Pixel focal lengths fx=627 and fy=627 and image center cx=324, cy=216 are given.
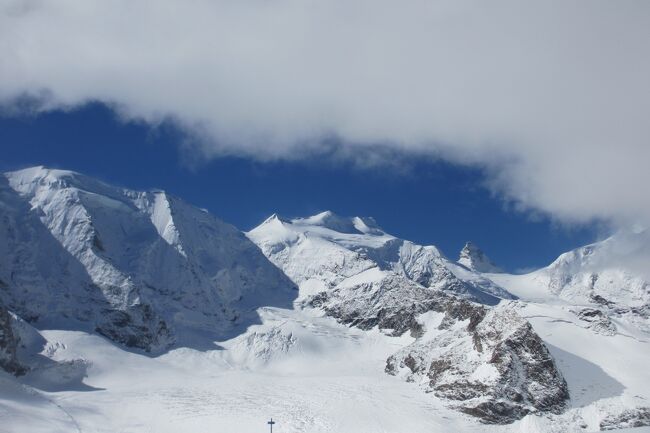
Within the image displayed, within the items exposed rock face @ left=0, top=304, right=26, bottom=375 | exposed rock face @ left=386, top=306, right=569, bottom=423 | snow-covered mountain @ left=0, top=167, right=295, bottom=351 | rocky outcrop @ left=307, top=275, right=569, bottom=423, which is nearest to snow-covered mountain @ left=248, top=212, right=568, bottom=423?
exposed rock face @ left=386, top=306, right=569, bottom=423

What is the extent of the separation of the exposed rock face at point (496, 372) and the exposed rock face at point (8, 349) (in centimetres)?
5812

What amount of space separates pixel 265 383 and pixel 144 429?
98.7 ft

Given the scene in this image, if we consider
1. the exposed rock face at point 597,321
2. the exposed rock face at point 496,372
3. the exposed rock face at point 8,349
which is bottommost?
the exposed rock face at point 8,349

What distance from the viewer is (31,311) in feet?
382

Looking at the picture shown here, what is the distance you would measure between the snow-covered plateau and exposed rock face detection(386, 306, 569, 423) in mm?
215

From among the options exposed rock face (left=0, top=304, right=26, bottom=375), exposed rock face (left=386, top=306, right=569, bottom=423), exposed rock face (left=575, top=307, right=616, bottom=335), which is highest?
exposed rock face (left=575, top=307, right=616, bottom=335)

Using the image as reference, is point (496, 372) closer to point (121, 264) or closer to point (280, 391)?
point (280, 391)

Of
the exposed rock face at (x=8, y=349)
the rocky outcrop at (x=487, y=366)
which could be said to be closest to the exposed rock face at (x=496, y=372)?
the rocky outcrop at (x=487, y=366)

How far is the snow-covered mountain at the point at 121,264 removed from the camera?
403ft

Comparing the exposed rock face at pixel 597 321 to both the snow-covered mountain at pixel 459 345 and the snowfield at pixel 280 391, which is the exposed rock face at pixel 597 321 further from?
the snow-covered mountain at pixel 459 345

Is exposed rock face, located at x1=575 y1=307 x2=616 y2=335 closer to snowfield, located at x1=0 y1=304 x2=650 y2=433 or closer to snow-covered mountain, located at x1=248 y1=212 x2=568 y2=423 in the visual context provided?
snowfield, located at x1=0 y1=304 x2=650 y2=433

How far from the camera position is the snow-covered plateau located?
247 feet

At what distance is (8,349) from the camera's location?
91500 mm

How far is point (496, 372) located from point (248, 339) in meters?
62.9
